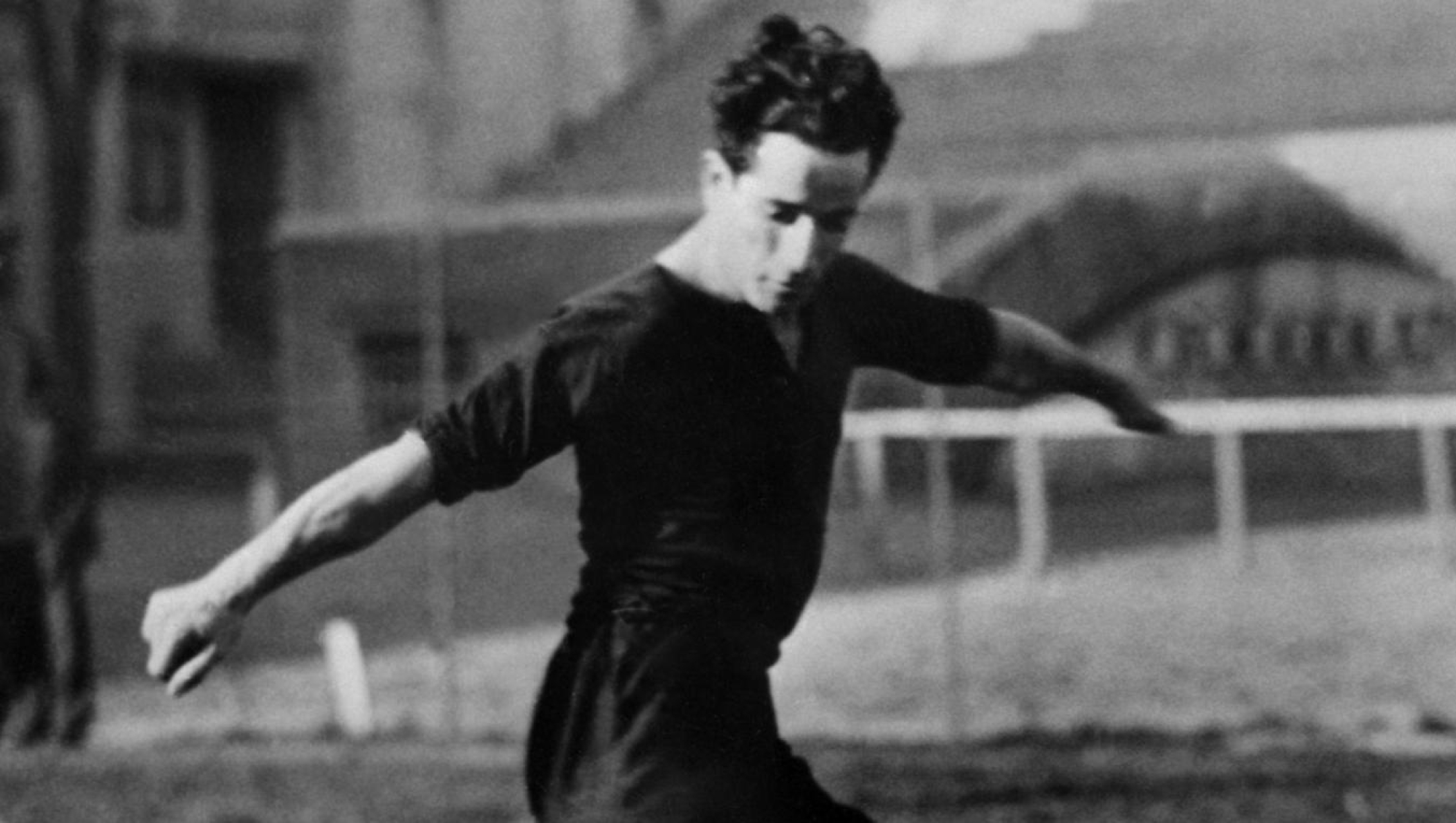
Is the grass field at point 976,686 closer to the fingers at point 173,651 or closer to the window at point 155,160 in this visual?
the fingers at point 173,651

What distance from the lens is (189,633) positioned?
329 cm

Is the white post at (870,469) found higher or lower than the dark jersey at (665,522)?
lower

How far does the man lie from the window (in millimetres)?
19674

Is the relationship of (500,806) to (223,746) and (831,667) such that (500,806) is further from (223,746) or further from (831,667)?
(831,667)

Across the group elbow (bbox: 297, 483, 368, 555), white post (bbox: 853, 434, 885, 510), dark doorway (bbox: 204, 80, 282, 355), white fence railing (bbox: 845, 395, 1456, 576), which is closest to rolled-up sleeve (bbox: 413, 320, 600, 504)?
elbow (bbox: 297, 483, 368, 555)

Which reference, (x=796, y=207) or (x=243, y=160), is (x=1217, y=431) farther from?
(x=243, y=160)

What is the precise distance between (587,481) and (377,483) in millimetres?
275

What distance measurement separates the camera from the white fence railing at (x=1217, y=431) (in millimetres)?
9258

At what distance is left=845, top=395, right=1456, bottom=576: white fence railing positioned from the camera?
926 cm

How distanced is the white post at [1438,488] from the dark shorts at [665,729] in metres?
6.37

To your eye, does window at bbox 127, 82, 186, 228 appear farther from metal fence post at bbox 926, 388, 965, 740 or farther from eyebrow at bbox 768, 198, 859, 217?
eyebrow at bbox 768, 198, 859, 217

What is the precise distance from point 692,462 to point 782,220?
318 millimetres

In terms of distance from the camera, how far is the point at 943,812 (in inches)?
277

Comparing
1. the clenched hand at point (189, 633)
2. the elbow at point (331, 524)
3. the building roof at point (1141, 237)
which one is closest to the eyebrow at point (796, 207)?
the elbow at point (331, 524)
